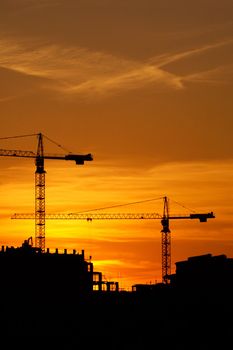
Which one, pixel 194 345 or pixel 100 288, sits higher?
pixel 100 288

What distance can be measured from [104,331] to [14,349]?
651 inches

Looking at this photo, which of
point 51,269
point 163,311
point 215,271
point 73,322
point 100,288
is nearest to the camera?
point 73,322

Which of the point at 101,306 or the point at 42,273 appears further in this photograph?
the point at 42,273

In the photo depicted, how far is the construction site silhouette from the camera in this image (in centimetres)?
11584

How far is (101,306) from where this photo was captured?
144m

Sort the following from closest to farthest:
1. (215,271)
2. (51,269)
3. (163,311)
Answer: (163,311) → (215,271) → (51,269)

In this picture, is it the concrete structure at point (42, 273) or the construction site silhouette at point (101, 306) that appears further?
the concrete structure at point (42, 273)

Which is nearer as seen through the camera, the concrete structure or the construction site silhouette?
the construction site silhouette

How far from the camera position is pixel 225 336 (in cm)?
11412

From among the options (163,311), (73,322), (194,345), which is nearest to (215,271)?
(163,311)

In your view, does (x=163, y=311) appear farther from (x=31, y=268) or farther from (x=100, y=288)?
(x=100, y=288)

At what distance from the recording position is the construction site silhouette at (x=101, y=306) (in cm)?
11584

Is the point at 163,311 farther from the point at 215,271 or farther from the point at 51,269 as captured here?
the point at 51,269

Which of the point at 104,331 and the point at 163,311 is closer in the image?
the point at 104,331
